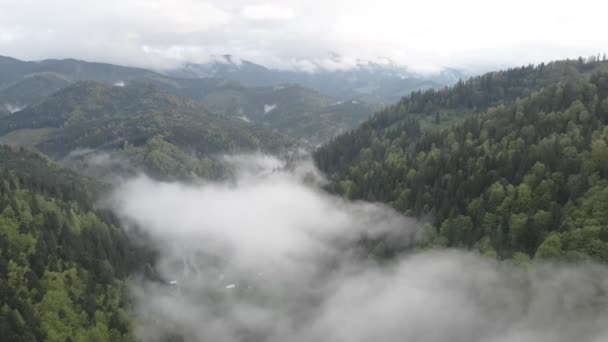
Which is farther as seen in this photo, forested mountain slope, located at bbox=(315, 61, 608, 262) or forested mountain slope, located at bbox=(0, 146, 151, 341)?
forested mountain slope, located at bbox=(315, 61, 608, 262)

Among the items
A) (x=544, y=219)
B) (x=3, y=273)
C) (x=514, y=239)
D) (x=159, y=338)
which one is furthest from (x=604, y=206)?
(x=3, y=273)

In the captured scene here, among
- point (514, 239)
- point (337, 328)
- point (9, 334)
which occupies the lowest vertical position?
point (337, 328)

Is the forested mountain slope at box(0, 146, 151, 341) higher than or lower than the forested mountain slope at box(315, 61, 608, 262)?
lower

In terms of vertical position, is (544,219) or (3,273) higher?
(544,219)

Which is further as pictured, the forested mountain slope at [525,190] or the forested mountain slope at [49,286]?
the forested mountain slope at [525,190]

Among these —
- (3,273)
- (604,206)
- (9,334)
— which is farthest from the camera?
(3,273)

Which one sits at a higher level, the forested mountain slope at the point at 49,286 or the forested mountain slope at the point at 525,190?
the forested mountain slope at the point at 525,190

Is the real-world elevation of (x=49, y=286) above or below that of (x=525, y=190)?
below

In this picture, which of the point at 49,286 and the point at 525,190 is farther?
the point at 525,190

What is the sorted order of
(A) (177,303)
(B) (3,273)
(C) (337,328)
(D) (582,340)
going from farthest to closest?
(A) (177,303)
(C) (337,328)
(B) (3,273)
(D) (582,340)

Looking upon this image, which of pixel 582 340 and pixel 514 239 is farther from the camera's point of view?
pixel 514 239

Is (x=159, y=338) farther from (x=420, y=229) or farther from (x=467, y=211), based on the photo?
(x=467, y=211)
